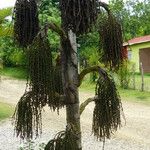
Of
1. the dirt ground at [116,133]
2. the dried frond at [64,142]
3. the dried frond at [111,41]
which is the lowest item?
the dirt ground at [116,133]

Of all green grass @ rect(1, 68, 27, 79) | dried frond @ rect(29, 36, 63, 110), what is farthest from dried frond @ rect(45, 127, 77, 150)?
green grass @ rect(1, 68, 27, 79)

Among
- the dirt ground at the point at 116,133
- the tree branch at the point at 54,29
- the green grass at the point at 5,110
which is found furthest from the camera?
the green grass at the point at 5,110

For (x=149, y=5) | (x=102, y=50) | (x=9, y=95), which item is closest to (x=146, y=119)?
(x=9, y=95)

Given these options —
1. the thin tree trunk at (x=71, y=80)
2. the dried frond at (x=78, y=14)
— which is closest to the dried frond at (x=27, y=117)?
the thin tree trunk at (x=71, y=80)

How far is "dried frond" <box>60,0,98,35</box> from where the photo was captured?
9.07 feet

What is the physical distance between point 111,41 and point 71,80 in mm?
419

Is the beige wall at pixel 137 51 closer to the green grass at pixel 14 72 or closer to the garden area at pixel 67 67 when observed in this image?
the green grass at pixel 14 72

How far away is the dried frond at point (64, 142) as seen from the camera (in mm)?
3080

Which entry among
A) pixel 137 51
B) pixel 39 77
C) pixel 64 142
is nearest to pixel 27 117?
pixel 64 142

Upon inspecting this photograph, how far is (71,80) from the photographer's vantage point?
129 inches

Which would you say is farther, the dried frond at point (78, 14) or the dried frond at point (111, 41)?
the dried frond at point (111, 41)

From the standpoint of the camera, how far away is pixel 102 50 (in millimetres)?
3463

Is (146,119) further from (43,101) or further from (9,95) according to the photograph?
(43,101)

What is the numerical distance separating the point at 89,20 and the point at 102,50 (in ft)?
2.23
